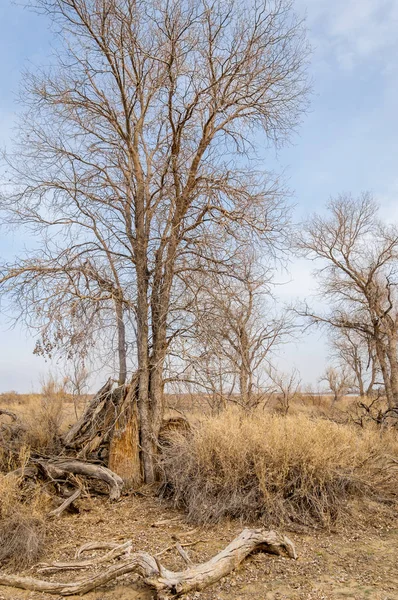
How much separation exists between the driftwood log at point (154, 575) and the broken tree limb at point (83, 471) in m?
2.66

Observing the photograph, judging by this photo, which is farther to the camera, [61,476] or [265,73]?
[265,73]

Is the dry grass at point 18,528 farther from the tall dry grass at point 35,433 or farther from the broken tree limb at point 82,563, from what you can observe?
the tall dry grass at point 35,433

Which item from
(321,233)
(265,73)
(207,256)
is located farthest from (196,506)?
(321,233)

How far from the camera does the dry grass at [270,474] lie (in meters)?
6.75

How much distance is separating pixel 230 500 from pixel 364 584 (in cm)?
236

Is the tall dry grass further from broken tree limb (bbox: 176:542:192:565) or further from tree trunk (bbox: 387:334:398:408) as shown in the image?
tree trunk (bbox: 387:334:398:408)

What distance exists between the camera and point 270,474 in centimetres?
680

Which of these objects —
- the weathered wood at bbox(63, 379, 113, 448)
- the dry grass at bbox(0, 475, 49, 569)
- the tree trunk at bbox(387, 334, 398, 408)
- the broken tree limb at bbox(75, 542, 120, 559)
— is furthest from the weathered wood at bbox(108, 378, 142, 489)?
the tree trunk at bbox(387, 334, 398, 408)

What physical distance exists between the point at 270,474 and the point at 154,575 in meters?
2.65

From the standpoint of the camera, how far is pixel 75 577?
5.11 m

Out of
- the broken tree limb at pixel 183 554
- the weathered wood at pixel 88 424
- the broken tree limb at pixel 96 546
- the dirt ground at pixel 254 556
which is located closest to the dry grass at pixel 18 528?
the dirt ground at pixel 254 556

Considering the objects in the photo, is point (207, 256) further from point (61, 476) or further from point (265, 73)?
point (61, 476)

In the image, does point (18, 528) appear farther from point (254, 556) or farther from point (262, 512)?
point (262, 512)

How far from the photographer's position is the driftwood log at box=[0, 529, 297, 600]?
452 centimetres
